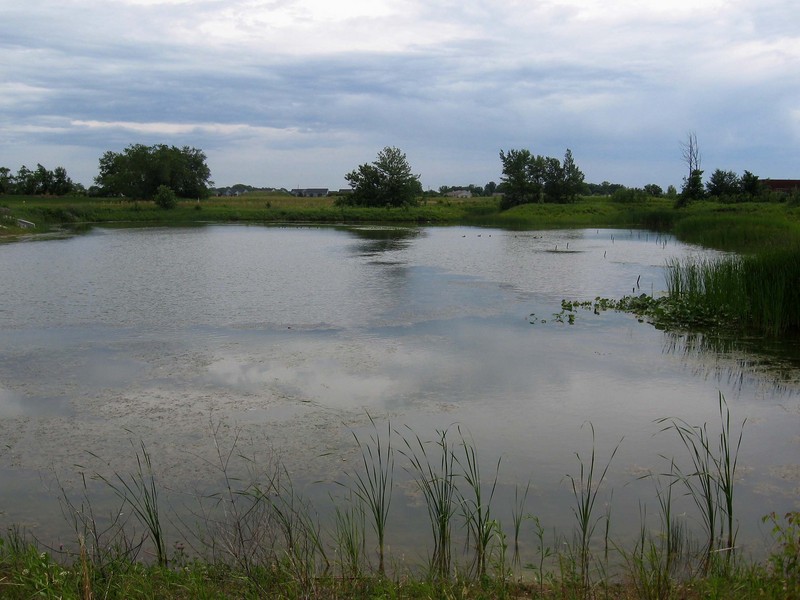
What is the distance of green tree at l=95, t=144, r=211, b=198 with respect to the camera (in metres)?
79.6

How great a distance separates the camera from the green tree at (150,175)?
3135 inches

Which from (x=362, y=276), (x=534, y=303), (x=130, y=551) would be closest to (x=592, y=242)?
(x=362, y=276)

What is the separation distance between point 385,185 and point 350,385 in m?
62.6

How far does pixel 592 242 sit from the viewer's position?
33.4m

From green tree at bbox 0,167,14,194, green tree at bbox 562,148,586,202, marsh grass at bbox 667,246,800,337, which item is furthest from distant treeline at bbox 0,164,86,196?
marsh grass at bbox 667,246,800,337

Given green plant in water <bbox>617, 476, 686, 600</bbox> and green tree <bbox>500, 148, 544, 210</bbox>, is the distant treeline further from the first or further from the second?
green plant in water <bbox>617, 476, 686, 600</bbox>

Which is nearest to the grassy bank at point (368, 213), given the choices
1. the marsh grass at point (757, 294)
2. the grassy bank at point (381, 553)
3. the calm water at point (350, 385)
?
the marsh grass at point (757, 294)

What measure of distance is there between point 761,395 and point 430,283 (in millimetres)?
10566

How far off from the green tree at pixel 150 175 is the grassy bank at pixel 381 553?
78.3 meters

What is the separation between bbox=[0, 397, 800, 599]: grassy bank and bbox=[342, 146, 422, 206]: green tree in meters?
63.9

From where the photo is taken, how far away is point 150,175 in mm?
80250

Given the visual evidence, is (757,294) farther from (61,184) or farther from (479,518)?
(61,184)

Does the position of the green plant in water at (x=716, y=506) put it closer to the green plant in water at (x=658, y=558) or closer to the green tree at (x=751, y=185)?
the green plant in water at (x=658, y=558)

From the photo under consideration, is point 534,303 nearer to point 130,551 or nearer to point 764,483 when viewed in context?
point 764,483
